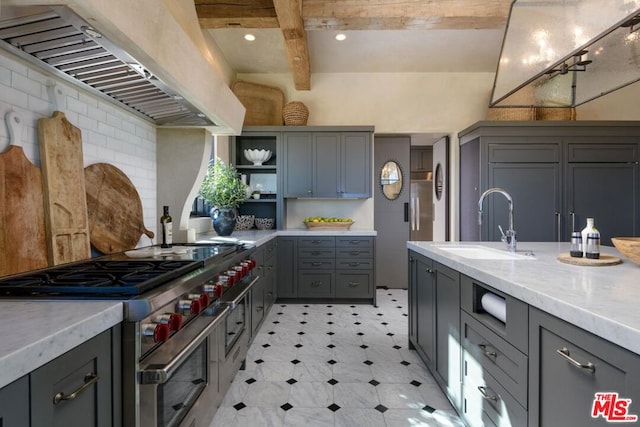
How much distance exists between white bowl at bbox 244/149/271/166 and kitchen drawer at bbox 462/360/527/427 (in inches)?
129

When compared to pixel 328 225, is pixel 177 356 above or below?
below

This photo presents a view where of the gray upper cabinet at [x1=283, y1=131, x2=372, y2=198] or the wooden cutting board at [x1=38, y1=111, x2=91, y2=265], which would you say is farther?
the gray upper cabinet at [x1=283, y1=131, x2=372, y2=198]

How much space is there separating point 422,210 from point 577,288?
4.82m

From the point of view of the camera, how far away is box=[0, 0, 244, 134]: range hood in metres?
1.10

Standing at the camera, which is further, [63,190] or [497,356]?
[63,190]

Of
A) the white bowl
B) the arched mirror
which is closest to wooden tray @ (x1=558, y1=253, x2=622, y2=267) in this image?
the arched mirror

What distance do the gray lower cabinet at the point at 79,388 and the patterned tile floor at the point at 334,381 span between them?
1.10 metres

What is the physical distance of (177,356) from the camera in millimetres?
1140

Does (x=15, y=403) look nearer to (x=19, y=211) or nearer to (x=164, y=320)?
(x=164, y=320)

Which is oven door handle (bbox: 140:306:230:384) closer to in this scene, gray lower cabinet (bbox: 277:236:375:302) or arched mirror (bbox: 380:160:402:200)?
gray lower cabinet (bbox: 277:236:375:302)

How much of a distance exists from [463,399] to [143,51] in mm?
2155

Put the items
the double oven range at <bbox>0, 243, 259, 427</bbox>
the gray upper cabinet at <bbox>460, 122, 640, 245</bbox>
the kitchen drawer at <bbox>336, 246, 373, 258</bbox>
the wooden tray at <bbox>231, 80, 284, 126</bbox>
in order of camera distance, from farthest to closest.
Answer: the wooden tray at <bbox>231, 80, 284, 126</bbox>
the kitchen drawer at <bbox>336, 246, 373, 258</bbox>
the gray upper cabinet at <bbox>460, 122, 640, 245</bbox>
the double oven range at <bbox>0, 243, 259, 427</bbox>

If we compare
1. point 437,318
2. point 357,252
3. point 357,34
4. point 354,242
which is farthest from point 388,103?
point 437,318

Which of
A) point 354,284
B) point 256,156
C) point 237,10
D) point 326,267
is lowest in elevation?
point 354,284
